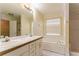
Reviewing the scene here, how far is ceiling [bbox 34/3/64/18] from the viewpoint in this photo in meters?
1.84

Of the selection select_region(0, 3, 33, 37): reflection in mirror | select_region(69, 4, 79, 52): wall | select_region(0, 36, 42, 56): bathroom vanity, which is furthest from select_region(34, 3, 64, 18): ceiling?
select_region(0, 36, 42, 56): bathroom vanity

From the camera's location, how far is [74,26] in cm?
175

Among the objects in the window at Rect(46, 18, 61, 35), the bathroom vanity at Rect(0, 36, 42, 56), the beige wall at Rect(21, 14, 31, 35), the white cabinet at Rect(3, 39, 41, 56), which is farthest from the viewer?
the beige wall at Rect(21, 14, 31, 35)

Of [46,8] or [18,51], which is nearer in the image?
[18,51]

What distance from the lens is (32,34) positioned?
2037mm

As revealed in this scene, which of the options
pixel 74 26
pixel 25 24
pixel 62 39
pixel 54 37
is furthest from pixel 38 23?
pixel 74 26

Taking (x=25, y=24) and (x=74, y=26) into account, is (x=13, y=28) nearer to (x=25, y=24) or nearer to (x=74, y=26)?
(x=25, y=24)

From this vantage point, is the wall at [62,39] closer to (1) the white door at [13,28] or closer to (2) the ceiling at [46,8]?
(2) the ceiling at [46,8]

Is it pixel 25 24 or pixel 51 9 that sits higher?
pixel 51 9

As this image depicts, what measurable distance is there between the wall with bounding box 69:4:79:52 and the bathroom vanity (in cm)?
47

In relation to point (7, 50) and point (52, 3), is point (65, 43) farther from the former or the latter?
point (7, 50)

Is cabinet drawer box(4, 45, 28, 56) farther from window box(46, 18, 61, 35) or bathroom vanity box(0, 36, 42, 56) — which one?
window box(46, 18, 61, 35)

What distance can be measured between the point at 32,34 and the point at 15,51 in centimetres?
54

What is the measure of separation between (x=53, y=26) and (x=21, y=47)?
0.54 meters
